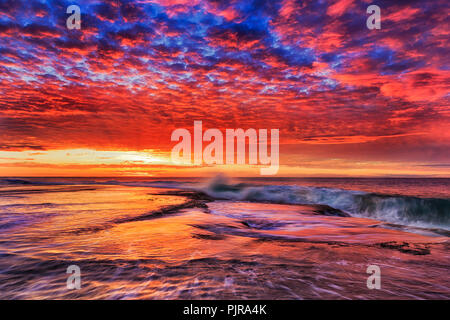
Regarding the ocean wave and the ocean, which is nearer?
the ocean

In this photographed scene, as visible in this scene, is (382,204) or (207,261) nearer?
(207,261)

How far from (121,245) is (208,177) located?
2713cm

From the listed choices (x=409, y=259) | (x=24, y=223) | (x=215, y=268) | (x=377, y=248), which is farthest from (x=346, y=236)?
(x=24, y=223)

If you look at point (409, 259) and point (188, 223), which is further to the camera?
point (188, 223)

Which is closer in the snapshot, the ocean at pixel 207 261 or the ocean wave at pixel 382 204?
the ocean at pixel 207 261

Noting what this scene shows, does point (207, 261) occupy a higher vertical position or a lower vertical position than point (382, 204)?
higher

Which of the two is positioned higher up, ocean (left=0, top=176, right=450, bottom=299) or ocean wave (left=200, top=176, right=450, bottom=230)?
ocean (left=0, top=176, right=450, bottom=299)

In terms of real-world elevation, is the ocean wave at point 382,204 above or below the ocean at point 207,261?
below
